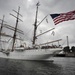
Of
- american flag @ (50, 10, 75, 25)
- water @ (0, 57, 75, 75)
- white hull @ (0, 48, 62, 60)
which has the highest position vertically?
american flag @ (50, 10, 75, 25)

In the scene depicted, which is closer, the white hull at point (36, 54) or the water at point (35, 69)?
the water at point (35, 69)

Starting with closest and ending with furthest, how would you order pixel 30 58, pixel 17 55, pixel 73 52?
1. pixel 30 58
2. pixel 17 55
3. pixel 73 52

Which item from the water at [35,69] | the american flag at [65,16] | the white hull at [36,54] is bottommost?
the water at [35,69]

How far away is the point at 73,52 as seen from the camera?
108m

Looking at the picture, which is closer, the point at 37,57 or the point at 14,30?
the point at 37,57

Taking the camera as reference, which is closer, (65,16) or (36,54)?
(65,16)

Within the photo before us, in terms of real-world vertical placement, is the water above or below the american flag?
Result: below

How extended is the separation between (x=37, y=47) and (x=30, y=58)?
16.1 ft

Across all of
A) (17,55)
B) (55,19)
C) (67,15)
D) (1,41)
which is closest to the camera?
(67,15)

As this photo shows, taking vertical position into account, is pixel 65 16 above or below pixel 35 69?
above

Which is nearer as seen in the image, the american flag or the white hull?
the american flag

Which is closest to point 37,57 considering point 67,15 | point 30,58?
point 30,58

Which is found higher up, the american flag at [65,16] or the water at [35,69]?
the american flag at [65,16]

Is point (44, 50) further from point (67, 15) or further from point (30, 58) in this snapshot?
point (67, 15)
